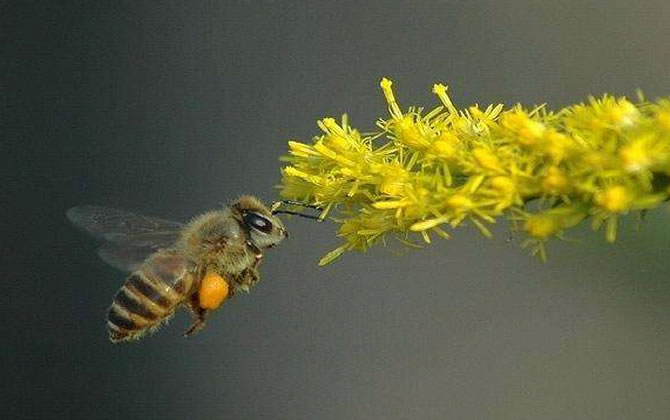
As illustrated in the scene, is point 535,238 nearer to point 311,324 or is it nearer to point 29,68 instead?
point 311,324

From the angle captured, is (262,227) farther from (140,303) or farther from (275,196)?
(275,196)

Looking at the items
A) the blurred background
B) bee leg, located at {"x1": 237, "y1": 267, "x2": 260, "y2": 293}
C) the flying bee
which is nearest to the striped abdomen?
the flying bee

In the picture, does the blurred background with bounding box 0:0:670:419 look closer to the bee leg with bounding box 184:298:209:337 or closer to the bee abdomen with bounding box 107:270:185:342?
the bee leg with bounding box 184:298:209:337

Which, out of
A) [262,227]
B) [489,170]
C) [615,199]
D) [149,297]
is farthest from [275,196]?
[615,199]

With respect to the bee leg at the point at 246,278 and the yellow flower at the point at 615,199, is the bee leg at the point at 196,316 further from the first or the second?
the yellow flower at the point at 615,199

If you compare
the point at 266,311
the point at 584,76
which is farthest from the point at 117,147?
the point at 584,76

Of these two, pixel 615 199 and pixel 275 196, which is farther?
pixel 275 196
